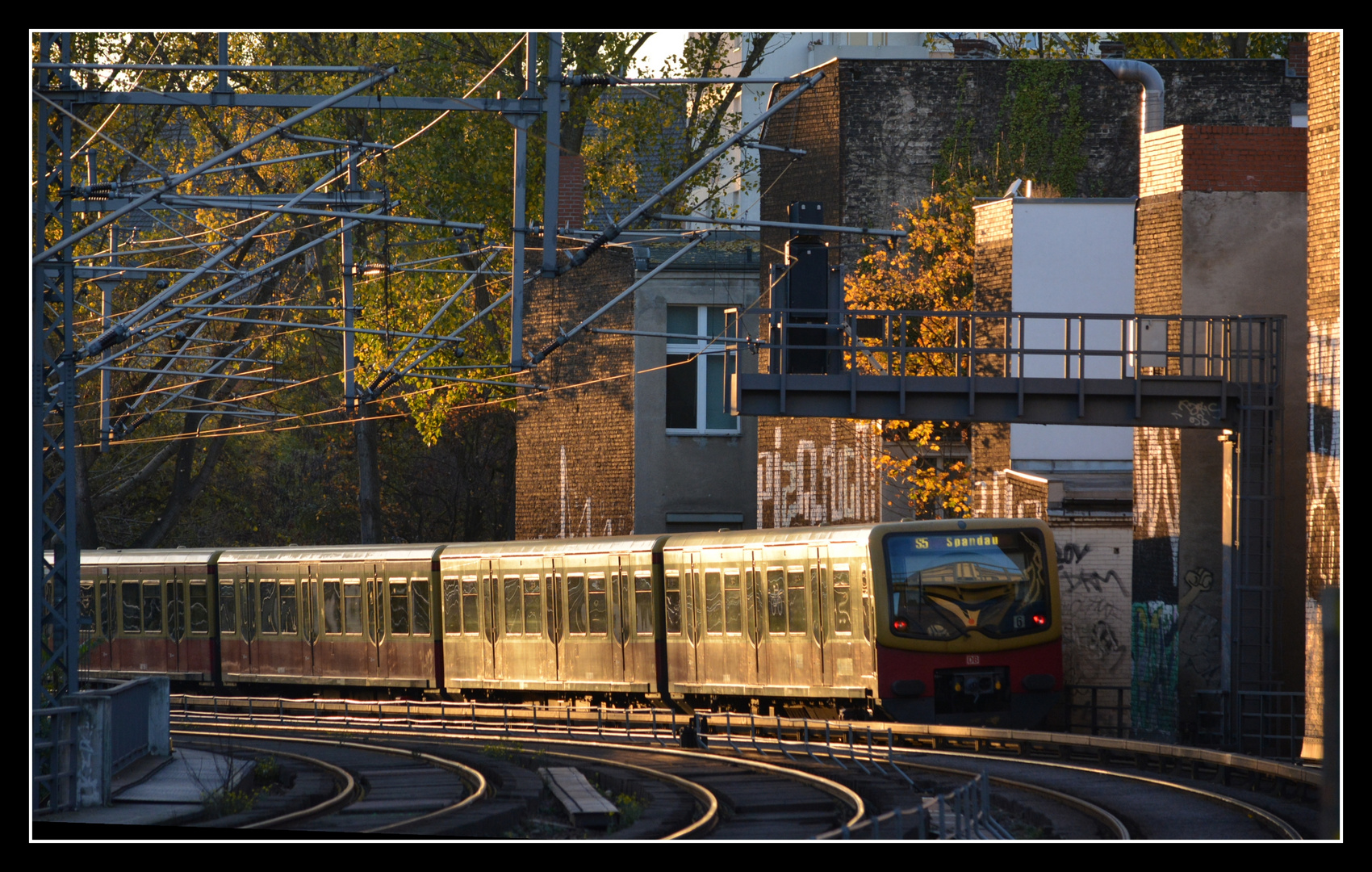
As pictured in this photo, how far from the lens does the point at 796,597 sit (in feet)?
77.0

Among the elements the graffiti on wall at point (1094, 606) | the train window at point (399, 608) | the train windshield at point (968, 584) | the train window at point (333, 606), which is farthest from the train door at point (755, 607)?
the train window at point (333, 606)

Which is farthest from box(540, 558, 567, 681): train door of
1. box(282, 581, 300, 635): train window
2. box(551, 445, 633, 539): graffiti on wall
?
box(551, 445, 633, 539): graffiti on wall

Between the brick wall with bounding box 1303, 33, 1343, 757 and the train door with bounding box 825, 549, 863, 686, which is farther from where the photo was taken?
the train door with bounding box 825, 549, 863, 686

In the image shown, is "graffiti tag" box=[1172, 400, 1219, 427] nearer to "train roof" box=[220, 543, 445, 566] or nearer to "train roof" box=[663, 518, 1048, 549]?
"train roof" box=[663, 518, 1048, 549]

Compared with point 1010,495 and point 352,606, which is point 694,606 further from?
point 352,606

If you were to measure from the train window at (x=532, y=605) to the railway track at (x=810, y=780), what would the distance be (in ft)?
5.93

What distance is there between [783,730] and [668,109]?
70.2 feet

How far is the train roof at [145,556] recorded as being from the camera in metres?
33.7

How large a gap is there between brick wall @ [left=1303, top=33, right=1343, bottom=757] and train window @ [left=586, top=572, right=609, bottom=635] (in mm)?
10124

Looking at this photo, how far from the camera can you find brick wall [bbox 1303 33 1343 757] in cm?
1956

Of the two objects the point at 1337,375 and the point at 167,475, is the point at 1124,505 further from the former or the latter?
the point at 167,475

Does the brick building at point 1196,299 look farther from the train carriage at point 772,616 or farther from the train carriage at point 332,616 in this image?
the train carriage at point 332,616

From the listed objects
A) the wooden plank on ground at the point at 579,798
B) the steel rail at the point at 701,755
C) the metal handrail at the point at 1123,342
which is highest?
the metal handrail at the point at 1123,342
